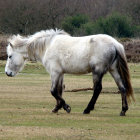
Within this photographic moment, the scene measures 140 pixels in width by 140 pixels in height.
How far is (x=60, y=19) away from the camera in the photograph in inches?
2901

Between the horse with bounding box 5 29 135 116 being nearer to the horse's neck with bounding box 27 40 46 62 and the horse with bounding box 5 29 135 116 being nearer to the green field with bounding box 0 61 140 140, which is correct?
the horse's neck with bounding box 27 40 46 62

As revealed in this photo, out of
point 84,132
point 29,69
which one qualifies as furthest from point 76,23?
point 84,132

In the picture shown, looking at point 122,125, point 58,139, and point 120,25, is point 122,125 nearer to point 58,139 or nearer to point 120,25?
point 58,139

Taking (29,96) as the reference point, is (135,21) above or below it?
below

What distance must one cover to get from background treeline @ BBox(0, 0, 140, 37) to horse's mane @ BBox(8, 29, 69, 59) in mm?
45169

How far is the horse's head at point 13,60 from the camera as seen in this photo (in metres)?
17.1

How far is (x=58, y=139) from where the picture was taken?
11.4 meters

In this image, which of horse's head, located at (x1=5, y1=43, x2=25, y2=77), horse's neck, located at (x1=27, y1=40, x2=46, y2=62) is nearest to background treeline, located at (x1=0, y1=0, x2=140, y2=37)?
horse's head, located at (x1=5, y1=43, x2=25, y2=77)

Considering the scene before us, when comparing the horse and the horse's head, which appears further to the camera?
the horse's head

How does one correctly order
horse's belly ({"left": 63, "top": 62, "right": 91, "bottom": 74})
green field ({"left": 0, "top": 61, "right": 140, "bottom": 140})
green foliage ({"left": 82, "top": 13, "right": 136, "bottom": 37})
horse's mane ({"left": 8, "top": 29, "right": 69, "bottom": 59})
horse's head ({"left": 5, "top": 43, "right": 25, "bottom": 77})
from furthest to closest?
1. green foliage ({"left": 82, "top": 13, "right": 136, "bottom": 37})
2. horse's head ({"left": 5, "top": 43, "right": 25, "bottom": 77})
3. horse's mane ({"left": 8, "top": 29, "right": 69, "bottom": 59})
4. horse's belly ({"left": 63, "top": 62, "right": 91, "bottom": 74})
5. green field ({"left": 0, "top": 61, "right": 140, "bottom": 140})

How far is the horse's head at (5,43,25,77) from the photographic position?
17.1 m

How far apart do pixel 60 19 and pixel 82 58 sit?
2298 inches

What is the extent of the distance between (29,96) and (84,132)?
9227mm

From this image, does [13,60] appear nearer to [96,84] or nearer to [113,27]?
[96,84]
